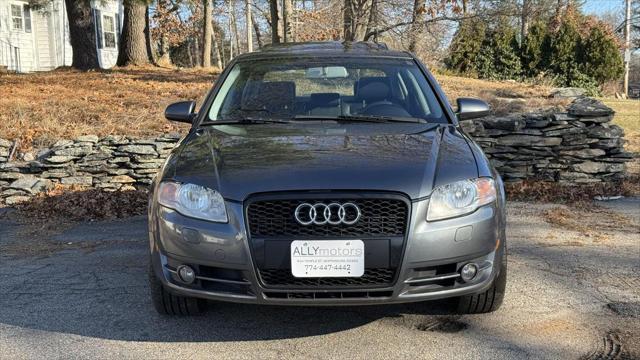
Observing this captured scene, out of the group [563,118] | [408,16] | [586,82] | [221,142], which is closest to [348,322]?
[221,142]

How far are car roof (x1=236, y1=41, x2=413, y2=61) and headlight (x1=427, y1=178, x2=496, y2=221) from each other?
189cm

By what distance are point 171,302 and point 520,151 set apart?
17.4 ft

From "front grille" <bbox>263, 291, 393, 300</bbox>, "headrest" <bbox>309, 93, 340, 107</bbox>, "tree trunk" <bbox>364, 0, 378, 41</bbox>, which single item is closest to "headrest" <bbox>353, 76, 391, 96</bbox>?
"headrest" <bbox>309, 93, 340, 107</bbox>

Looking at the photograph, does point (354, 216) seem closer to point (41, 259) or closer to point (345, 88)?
point (345, 88)

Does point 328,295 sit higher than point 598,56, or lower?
lower

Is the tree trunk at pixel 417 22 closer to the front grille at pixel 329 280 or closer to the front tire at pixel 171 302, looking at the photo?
the front tire at pixel 171 302

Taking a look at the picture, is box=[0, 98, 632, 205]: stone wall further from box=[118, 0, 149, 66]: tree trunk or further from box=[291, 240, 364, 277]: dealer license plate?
box=[118, 0, 149, 66]: tree trunk

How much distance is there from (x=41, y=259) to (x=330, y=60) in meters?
2.83

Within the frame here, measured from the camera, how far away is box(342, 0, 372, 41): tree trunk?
14.1m

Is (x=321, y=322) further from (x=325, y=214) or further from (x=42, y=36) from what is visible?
(x=42, y=36)

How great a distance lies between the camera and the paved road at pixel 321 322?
337 centimetres

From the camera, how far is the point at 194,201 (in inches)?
129

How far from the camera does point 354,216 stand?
313 cm

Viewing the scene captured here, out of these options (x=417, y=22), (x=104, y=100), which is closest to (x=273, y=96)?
(x=104, y=100)
